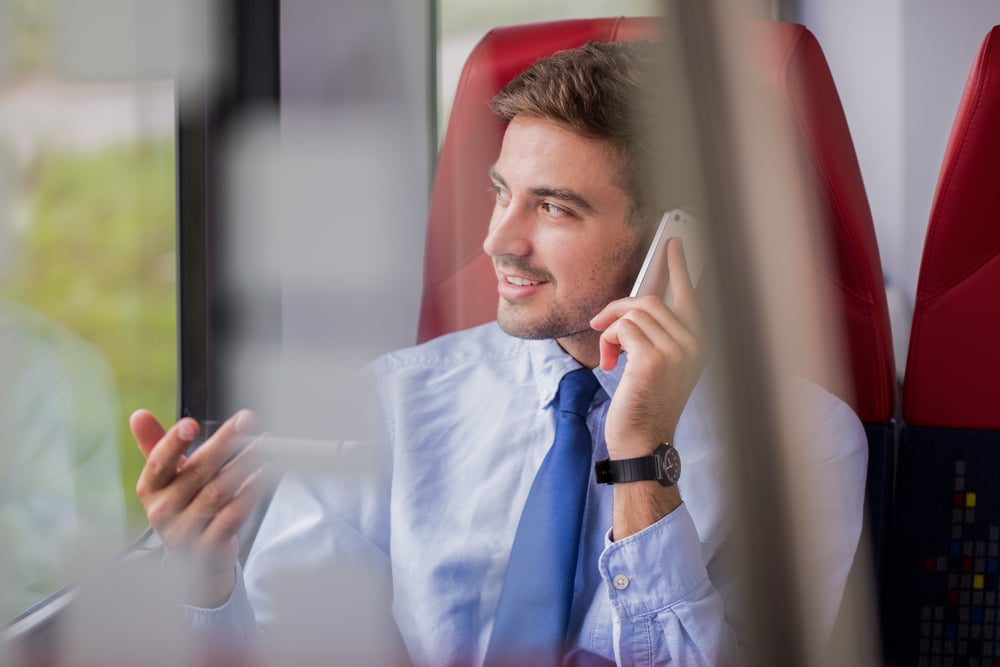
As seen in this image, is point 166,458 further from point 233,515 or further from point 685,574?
point 685,574

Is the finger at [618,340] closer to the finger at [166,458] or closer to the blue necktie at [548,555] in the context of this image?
the blue necktie at [548,555]

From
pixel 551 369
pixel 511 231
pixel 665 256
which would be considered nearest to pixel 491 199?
pixel 511 231

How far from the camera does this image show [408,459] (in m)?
0.85

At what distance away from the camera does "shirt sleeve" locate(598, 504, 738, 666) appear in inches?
28.8

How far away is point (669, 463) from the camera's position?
707 mm

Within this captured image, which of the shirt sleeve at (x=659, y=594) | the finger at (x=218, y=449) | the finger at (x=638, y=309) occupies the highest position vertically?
the finger at (x=638, y=309)

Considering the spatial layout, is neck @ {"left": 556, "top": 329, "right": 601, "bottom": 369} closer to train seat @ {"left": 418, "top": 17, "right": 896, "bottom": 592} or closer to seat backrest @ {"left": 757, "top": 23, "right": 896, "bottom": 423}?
train seat @ {"left": 418, "top": 17, "right": 896, "bottom": 592}

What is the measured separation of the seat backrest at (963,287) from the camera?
37.3 inches

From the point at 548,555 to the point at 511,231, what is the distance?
28 centimetres

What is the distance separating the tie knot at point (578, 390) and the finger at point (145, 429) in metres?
0.35

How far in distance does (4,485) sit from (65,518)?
0.08 meters

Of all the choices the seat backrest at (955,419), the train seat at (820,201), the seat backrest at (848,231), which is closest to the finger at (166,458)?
the train seat at (820,201)

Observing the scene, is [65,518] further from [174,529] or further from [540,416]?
[540,416]

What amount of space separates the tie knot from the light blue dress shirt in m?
0.01
